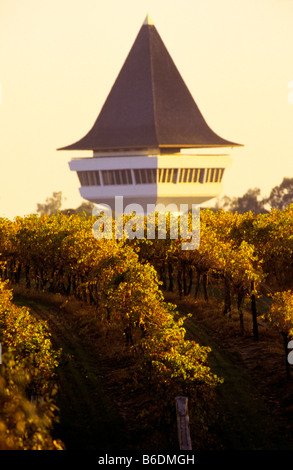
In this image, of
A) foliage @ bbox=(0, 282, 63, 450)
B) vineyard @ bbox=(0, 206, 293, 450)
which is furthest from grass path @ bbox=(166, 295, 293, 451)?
foliage @ bbox=(0, 282, 63, 450)

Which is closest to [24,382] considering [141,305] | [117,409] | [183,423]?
[183,423]

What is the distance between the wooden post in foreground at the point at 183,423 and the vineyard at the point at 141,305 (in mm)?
1057

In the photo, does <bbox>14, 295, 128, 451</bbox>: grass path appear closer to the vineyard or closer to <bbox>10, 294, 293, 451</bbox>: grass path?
<bbox>10, 294, 293, 451</bbox>: grass path

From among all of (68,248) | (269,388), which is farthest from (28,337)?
(68,248)

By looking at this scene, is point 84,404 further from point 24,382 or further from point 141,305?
point 24,382

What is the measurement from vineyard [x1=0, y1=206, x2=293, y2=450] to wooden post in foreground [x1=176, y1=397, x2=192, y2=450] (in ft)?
3.47

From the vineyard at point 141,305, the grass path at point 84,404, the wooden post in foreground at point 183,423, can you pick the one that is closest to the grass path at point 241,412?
the vineyard at point 141,305

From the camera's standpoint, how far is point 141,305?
5175cm

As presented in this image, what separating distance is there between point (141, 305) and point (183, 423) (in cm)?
1362

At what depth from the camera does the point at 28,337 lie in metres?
42.0

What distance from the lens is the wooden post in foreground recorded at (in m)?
38.8
